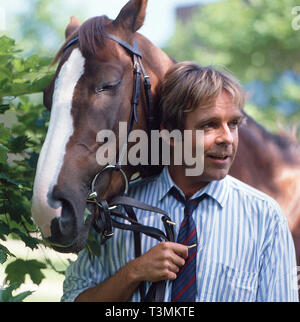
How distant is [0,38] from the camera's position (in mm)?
2365

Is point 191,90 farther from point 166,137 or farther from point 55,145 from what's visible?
point 55,145

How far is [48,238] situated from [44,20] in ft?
77.2

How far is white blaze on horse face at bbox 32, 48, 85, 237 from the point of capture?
6.50 feet

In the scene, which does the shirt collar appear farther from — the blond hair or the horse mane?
the horse mane

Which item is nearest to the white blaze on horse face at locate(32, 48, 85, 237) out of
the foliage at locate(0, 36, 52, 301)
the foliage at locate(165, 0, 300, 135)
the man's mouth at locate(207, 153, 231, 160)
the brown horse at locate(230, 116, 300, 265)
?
the foliage at locate(0, 36, 52, 301)

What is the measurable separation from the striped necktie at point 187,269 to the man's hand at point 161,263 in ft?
0.13

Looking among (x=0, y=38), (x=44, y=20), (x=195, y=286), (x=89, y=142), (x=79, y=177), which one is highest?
(x=44, y=20)

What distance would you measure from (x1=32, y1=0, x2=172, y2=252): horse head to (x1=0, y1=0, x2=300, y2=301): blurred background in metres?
0.22

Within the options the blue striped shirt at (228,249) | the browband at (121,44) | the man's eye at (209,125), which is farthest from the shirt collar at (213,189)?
the browband at (121,44)

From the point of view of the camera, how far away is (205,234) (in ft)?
7.09

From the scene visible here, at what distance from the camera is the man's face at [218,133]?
7.16 ft

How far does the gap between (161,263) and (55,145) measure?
683mm
